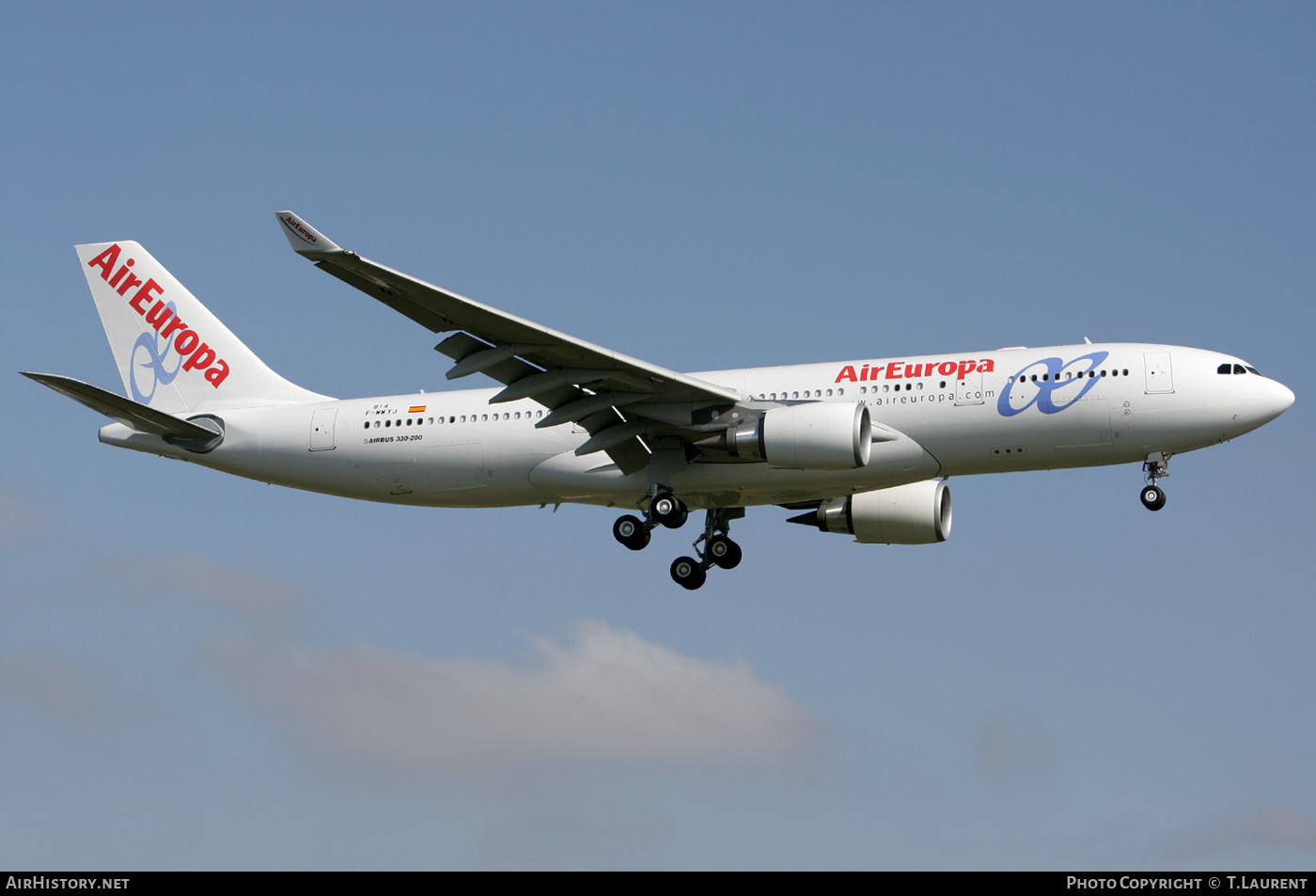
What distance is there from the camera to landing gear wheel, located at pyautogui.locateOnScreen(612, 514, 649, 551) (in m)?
34.6

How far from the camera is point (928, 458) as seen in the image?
3175 centimetres

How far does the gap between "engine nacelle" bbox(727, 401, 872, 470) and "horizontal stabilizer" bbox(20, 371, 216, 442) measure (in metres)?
13.6

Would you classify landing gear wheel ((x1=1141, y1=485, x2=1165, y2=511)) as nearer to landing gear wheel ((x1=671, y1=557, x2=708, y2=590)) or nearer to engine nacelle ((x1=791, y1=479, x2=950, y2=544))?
engine nacelle ((x1=791, y1=479, x2=950, y2=544))

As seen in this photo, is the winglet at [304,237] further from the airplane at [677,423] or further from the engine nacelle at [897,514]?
the engine nacelle at [897,514]

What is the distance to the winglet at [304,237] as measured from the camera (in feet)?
87.2

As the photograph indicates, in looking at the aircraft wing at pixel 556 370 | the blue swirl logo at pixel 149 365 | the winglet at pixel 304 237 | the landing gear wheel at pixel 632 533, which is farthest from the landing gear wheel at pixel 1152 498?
the blue swirl logo at pixel 149 365

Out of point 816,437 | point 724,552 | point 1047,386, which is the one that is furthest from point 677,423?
point 1047,386

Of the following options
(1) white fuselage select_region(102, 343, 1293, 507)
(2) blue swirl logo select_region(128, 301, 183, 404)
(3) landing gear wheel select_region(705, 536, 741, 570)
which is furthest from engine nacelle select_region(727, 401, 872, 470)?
(2) blue swirl logo select_region(128, 301, 183, 404)

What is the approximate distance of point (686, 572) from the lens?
3641 centimetres

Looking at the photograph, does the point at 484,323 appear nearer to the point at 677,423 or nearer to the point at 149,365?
the point at 677,423

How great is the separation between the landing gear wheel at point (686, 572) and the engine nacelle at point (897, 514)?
139 inches

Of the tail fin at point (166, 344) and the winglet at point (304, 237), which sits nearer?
the winglet at point (304, 237)
